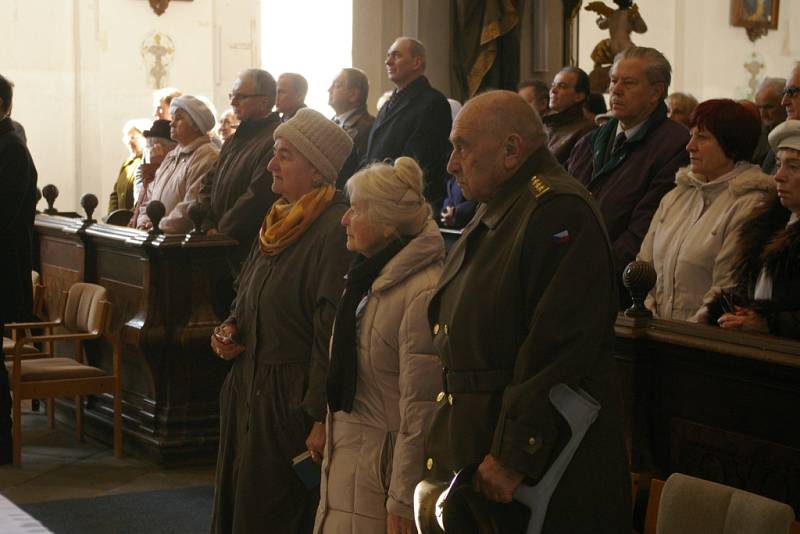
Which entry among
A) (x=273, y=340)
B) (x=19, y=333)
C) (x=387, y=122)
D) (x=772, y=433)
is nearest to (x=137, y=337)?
(x=19, y=333)

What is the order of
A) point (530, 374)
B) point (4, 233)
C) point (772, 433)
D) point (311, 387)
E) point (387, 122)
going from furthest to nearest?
point (387, 122) → point (4, 233) → point (311, 387) → point (772, 433) → point (530, 374)

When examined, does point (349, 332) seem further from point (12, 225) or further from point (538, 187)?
point (12, 225)

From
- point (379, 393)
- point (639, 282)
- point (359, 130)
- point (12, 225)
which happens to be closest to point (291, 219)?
point (379, 393)

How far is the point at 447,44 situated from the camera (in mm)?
9836

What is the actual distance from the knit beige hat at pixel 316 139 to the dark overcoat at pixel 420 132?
2823 mm

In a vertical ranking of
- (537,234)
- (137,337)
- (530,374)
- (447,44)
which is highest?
(447,44)

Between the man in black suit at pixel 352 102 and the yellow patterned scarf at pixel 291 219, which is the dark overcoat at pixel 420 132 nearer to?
the man in black suit at pixel 352 102

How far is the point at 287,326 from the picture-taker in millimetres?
3953

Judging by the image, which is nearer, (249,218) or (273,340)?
(273,340)

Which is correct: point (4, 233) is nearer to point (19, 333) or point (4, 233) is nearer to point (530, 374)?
point (19, 333)

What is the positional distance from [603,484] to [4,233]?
4158 mm

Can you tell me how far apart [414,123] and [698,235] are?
9.51ft

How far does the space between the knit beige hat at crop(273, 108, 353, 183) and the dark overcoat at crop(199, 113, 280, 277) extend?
2.17 meters

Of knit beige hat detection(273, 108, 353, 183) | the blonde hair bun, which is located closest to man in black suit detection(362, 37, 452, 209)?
knit beige hat detection(273, 108, 353, 183)
